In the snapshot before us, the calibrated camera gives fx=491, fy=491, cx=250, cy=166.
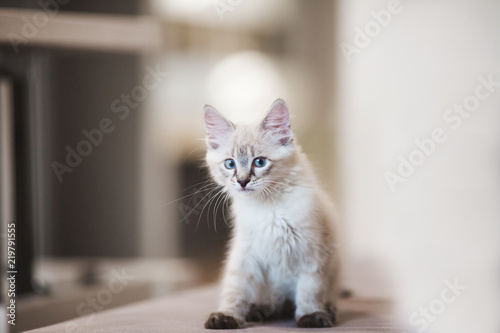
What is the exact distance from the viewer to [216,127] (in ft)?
4.77

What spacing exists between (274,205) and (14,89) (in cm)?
132

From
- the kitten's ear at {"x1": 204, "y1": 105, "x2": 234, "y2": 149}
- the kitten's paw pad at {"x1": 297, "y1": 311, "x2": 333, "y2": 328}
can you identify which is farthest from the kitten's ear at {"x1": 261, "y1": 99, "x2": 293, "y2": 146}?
the kitten's paw pad at {"x1": 297, "y1": 311, "x2": 333, "y2": 328}

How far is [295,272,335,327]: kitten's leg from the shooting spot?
1.33m

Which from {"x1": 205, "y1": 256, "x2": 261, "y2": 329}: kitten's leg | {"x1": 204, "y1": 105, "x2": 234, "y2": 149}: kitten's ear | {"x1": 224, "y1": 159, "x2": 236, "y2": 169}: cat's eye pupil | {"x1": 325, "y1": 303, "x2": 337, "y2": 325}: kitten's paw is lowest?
{"x1": 325, "y1": 303, "x2": 337, "y2": 325}: kitten's paw

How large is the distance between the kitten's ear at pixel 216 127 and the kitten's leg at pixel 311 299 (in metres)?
0.46

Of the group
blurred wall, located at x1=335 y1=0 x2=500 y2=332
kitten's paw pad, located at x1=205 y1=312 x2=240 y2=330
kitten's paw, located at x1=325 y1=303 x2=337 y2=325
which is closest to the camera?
kitten's paw pad, located at x1=205 y1=312 x2=240 y2=330

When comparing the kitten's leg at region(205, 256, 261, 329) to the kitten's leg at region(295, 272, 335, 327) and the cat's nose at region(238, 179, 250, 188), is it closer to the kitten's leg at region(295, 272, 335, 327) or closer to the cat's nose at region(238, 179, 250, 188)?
the kitten's leg at region(295, 272, 335, 327)

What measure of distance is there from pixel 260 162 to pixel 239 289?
14.5 inches

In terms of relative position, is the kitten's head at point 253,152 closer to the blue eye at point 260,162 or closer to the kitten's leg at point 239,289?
the blue eye at point 260,162

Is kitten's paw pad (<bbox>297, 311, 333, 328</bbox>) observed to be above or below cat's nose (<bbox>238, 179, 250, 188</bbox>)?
below

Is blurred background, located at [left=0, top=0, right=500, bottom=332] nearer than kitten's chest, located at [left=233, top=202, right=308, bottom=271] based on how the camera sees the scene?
No

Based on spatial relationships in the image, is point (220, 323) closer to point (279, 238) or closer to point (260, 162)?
point (279, 238)

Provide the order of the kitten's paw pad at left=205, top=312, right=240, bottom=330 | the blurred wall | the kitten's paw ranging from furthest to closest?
the blurred wall < the kitten's paw < the kitten's paw pad at left=205, top=312, right=240, bottom=330

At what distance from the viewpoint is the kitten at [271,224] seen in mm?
1374
